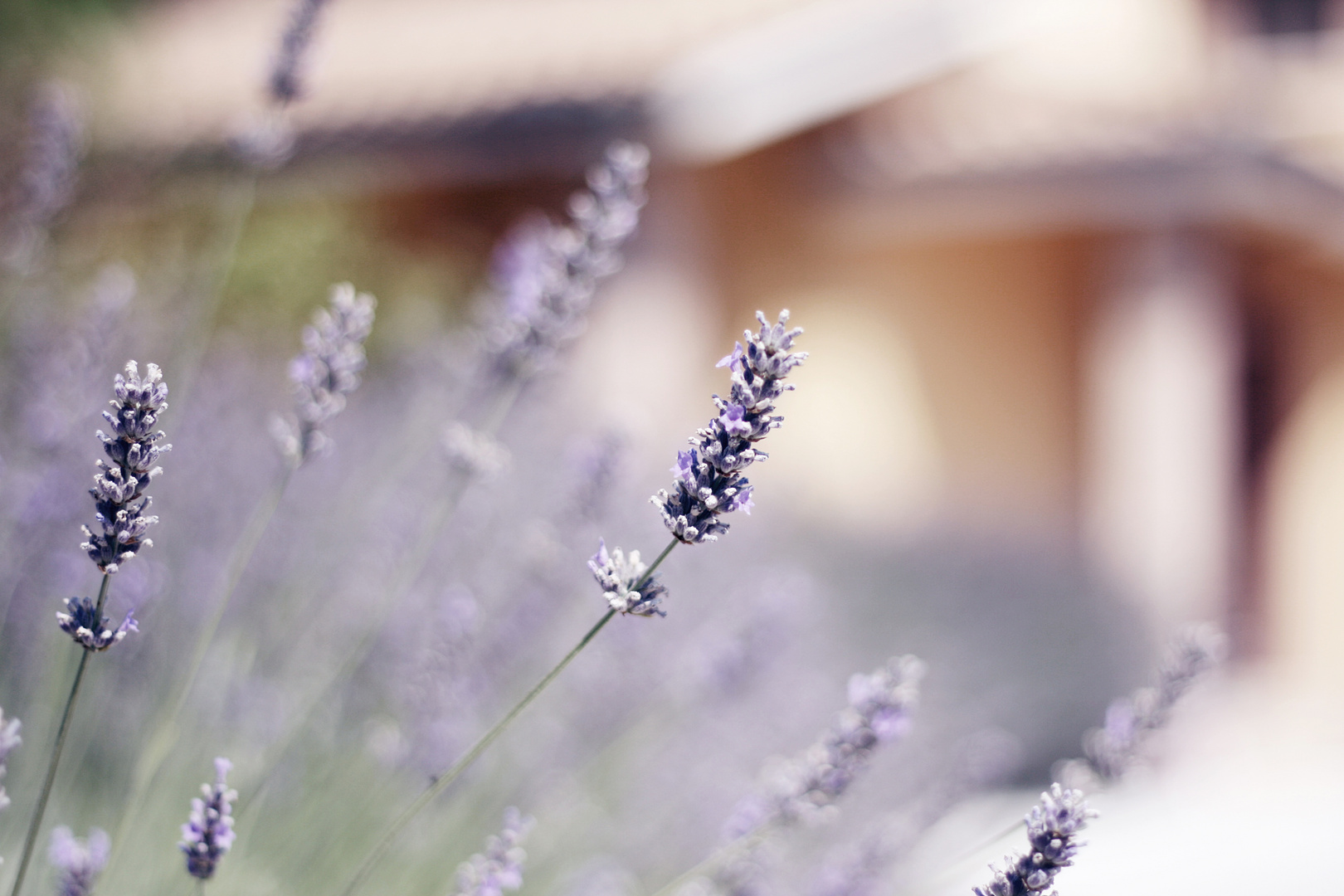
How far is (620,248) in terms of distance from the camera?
621 cm

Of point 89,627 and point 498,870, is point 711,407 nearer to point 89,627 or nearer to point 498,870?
point 498,870

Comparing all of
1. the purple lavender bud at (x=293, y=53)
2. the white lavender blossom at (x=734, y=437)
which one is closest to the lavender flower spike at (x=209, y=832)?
the white lavender blossom at (x=734, y=437)

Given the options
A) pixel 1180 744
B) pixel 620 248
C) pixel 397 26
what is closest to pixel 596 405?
pixel 620 248

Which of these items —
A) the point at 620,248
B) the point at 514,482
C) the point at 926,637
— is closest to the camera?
the point at 514,482

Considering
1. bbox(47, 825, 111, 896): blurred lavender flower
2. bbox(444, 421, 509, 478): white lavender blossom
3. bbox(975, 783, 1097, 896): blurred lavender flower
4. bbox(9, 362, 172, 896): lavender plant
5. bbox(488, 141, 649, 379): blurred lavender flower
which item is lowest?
bbox(975, 783, 1097, 896): blurred lavender flower

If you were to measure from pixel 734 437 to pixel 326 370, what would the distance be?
1.86 feet

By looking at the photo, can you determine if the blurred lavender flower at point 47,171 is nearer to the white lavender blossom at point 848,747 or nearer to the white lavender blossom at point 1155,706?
the white lavender blossom at point 848,747

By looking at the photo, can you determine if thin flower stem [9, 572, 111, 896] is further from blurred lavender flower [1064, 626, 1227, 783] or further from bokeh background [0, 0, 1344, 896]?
blurred lavender flower [1064, 626, 1227, 783]

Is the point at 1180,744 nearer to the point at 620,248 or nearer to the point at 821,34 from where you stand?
the point at 620,248

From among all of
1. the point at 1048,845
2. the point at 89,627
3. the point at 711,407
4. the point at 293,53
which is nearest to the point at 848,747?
the point at 1048,845

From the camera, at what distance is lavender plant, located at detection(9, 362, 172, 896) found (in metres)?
0.87

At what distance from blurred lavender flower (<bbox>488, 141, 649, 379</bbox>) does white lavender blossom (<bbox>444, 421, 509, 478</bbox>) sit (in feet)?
0.39

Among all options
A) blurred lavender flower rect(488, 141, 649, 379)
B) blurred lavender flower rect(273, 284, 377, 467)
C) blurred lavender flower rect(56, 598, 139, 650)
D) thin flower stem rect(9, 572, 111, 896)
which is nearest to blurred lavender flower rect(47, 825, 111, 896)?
thin flower stem rect(9, 572, 111, 896)

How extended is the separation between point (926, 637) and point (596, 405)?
2.07 m
